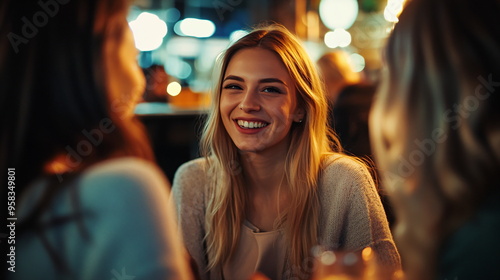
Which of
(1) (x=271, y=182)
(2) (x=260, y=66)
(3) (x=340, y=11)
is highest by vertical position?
(3) (x=340, y=11)

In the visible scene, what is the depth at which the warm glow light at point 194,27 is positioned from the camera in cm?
934

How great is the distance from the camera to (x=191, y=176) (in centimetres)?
185

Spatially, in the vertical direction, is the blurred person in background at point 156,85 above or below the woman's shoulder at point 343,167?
above

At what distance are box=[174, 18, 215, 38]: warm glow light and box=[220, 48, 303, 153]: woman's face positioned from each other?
7.90 meters

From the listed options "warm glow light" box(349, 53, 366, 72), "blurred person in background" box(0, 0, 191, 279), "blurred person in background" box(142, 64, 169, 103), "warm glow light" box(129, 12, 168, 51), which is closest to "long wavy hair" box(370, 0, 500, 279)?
→ "blurred person in background" box(0, 0, 191, 279)

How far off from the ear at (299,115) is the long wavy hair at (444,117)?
816 mm

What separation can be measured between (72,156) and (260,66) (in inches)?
34.4

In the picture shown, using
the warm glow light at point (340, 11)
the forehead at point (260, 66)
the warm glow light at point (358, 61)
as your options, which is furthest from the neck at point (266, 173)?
the warm glow light at point (358, 61)

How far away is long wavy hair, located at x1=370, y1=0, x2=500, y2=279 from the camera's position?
3.11 ft

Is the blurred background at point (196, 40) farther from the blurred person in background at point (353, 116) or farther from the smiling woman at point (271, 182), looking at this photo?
the smiling woman at point (271, 182)

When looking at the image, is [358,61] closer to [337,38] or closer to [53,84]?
[337,38]

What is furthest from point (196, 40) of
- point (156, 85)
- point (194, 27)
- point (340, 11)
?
point (340, 11)

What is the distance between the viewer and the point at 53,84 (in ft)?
3.20

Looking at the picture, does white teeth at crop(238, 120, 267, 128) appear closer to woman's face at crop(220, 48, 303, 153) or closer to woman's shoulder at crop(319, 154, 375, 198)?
woman's face at crop(220, 48, 303, 153)
